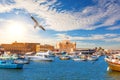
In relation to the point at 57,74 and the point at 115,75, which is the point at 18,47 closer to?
the point at 57,74

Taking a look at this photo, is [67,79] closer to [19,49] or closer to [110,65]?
[110,65]

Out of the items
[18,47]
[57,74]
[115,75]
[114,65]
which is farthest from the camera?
[18,47]

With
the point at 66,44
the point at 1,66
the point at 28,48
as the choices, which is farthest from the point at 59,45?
the point at 1,66

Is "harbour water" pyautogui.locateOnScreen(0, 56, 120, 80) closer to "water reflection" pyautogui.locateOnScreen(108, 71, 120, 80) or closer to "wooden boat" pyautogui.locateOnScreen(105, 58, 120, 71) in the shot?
"water reflection" pyautogui.locateOnScreen(108, 71, 120, 80)

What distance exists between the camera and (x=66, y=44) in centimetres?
19450

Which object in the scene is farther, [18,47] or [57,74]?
[18,47]

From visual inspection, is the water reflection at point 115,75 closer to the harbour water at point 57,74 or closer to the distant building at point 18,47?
the harbour water at point 57,74

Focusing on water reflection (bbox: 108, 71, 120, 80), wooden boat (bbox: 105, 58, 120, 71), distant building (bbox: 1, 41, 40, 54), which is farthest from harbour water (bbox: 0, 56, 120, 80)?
distant building (bbox: 1, 41, 40, 54)

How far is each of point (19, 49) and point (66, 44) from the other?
48360 mm

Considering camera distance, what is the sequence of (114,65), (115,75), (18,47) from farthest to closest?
(18,47)
(114,65)
(115,75)

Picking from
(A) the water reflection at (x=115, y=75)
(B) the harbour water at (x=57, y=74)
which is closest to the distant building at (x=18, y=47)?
(B) the harbour water at (x=57, y=74)

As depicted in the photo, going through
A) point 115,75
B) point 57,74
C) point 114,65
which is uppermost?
point 114,65

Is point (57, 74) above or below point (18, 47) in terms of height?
below

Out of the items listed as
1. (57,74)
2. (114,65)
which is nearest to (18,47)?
(57,74)
